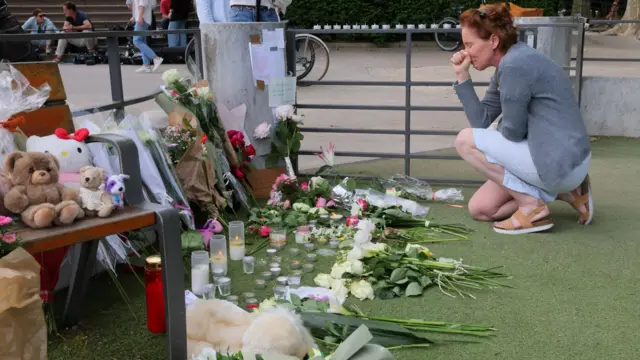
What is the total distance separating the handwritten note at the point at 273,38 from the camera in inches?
187

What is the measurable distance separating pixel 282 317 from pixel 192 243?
1.26 m

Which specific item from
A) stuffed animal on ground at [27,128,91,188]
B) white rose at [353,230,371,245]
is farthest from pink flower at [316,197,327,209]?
stuffed animal on ground at [27,128,91,188]

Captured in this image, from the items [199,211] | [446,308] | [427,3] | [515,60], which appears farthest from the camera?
[427,3]

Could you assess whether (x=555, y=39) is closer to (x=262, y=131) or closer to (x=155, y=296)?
(x=262, y=131)

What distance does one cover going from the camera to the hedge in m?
16.9

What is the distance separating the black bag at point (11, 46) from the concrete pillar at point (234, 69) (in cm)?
114

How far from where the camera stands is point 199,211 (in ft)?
13.1

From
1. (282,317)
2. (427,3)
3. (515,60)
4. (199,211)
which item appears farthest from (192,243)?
(427,3)

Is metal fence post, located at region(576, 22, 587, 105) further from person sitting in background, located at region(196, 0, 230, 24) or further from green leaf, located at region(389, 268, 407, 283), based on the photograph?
green leaf, located at region(389, 268, 407, 283)

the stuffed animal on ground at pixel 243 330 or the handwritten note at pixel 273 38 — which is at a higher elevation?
the handwritten note at pixel 273 38

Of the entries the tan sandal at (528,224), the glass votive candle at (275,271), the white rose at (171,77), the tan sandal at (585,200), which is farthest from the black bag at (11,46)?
the tan sandal at (585,200)

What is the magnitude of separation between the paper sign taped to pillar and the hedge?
40.9ft

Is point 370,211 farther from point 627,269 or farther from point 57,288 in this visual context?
point 57,288

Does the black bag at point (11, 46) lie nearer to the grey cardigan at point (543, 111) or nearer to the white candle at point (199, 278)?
the white candle at point (199, 278)
